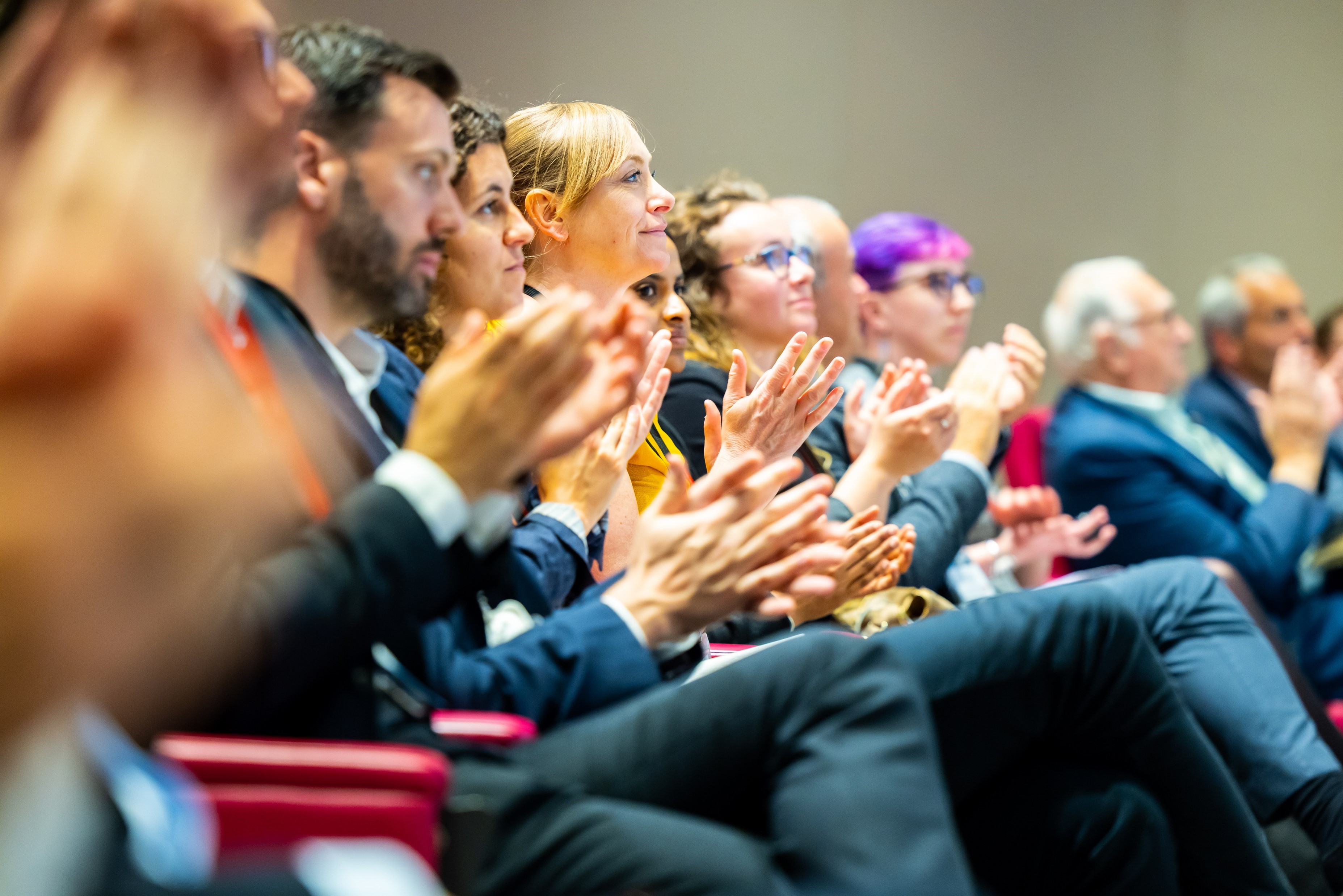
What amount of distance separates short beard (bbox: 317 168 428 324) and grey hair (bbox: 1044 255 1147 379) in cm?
276

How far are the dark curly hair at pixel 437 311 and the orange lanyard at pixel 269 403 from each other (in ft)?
2.74

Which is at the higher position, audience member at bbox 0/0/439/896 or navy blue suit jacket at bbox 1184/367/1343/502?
audience member at bbox 0/0/439/896

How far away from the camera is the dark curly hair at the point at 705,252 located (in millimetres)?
2711

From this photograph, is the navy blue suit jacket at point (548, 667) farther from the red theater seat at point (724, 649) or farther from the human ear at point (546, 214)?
the human ear at point (546, 214)

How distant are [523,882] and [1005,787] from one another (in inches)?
26.1

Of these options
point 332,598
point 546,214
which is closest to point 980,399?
point 546,214

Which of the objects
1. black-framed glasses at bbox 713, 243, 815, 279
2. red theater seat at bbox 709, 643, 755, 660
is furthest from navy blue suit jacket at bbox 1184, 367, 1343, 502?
red theater seat at bbox 709, 643, 755, 660

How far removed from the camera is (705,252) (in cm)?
281

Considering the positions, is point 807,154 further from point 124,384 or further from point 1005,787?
point 124,384

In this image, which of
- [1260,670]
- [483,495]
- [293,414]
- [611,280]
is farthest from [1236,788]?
[611,280]

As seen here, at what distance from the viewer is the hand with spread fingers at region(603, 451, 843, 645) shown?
1.28 m

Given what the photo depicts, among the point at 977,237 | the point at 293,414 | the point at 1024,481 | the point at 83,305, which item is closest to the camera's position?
the point at 83,305

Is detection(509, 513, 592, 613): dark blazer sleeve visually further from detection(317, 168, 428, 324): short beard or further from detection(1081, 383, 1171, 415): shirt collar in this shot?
detection(1081, 383, 1171, 415): shirt collar

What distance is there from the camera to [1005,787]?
1.43 metres
